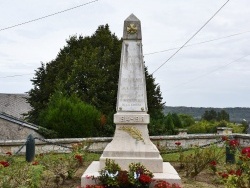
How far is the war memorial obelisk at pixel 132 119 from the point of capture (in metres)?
8.87

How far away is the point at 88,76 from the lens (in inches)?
956

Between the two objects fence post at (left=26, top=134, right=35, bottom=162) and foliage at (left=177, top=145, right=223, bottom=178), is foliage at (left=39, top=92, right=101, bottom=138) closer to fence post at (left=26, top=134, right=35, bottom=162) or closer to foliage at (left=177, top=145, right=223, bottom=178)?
fence post at (left=26, top=134, right=35, bottom=162)

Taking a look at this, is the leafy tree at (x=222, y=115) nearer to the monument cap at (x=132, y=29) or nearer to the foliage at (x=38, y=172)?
the foliage at (x=38, y=172)

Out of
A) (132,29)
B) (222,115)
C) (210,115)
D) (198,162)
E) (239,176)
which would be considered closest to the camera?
(239,176)

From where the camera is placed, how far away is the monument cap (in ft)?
31.3

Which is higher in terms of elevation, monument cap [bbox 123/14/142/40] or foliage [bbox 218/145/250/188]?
monument cap [bbox 123/14/142/40]

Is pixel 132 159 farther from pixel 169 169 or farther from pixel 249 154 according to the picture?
pixel 249 154

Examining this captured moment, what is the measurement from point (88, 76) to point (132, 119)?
50.3ft

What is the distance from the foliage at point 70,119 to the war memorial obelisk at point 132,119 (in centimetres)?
774

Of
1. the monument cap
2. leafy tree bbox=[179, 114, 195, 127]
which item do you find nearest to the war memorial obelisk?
the monument cap

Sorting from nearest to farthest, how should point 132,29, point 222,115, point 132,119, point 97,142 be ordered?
point 132,119 < point 132,29 < point 97,142 < point 222,115

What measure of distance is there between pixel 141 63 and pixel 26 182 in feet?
11.9

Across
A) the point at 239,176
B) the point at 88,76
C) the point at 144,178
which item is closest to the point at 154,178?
the point at 144,178

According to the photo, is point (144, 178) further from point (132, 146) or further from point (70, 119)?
point (70, 119)
